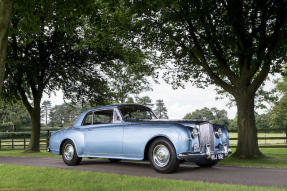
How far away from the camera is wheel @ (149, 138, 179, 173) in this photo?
773cm

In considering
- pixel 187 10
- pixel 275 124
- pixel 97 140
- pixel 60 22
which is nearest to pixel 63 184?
pixel 97 140

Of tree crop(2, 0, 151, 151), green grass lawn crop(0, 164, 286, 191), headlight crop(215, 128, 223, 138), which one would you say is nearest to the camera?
green grass lawn crop(0, 164, 286, 191)

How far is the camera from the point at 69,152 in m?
10.4

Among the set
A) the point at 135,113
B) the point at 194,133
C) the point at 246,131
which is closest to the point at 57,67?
the point at 135,113

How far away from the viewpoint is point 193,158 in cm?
757

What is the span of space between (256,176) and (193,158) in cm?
154

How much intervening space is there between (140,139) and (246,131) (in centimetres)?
580

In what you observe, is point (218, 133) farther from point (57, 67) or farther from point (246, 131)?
point (57, 67)

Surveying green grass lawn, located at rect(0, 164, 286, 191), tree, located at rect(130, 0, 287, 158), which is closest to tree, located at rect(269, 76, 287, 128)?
tree, located at rect(130, 0, 287, 158)

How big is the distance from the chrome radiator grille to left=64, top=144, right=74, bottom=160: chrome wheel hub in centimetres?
456

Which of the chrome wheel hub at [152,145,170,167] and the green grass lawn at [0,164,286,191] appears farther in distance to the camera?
the chrome wheel hub at [152,145,170,167]

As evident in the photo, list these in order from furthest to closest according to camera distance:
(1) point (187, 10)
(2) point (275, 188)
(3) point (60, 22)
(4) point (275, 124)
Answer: (4) point (275, 124) < (1) point (187, 10) < (3) point (60, 22) < (2) point (275, 188)

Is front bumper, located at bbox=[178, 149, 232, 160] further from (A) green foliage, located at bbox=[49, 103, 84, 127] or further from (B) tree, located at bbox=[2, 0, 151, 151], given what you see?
(A) green foliage, located at bbox=[49, 103, 84, 127]

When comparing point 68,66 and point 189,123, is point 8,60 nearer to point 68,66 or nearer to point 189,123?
point 68,66
